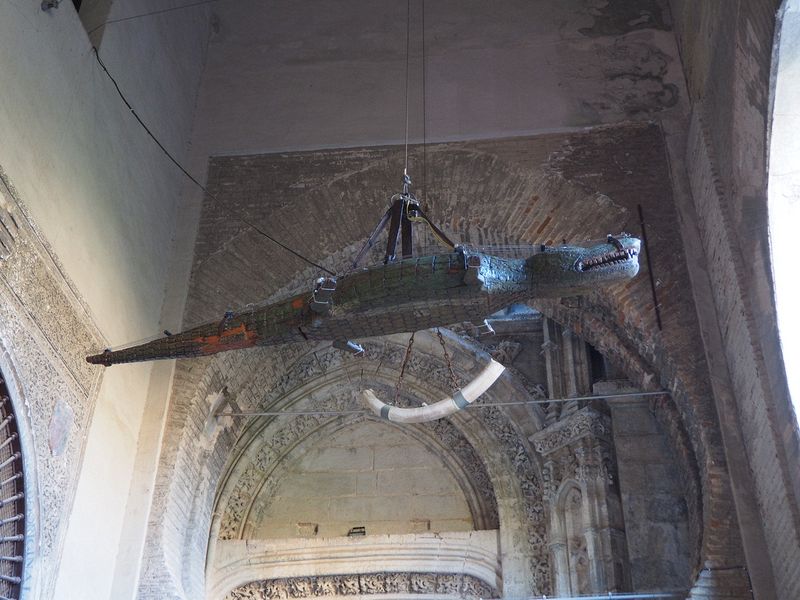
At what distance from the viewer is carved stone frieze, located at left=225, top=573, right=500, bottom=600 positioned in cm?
726

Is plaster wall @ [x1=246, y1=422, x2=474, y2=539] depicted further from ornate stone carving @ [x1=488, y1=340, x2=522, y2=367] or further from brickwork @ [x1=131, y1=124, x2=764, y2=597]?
ornate stone carving @ [x1=488, y1=340, x2=522, y2=367]

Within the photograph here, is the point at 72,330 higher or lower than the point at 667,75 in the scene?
lower

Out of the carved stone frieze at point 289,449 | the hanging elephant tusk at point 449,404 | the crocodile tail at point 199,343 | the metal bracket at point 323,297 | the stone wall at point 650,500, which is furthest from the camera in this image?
the carved stone frieze at point 289,449

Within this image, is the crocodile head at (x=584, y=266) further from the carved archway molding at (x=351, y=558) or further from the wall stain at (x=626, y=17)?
the wall stain at (x=626, y=17)

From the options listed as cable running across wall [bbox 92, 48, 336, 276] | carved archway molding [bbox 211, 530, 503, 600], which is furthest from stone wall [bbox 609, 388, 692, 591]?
cable running across wall [bbox 92, 48, 336, 276]

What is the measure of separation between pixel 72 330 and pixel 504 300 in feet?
8.48

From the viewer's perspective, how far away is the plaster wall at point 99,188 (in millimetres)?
5496

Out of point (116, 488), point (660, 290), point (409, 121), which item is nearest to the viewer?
point (116, 488)

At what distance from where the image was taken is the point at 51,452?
5422mm

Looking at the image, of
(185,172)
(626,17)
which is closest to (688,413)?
(626,17)

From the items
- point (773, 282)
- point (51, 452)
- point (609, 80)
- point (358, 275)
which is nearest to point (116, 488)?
point (51, 452)

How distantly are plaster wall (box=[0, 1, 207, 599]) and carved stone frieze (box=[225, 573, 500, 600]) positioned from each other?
155cm

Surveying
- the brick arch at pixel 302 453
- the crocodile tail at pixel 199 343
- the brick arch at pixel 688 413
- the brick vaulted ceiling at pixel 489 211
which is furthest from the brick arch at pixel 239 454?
the crocodile tail at pixel 199 343

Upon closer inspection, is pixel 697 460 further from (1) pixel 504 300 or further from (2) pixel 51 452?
(2) pixel 51 452
